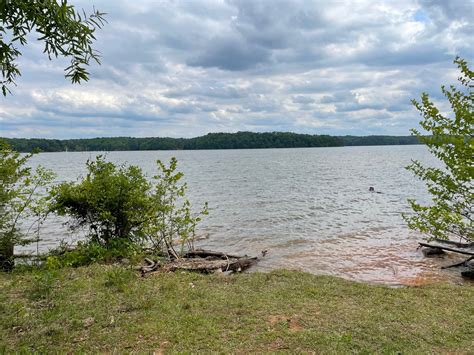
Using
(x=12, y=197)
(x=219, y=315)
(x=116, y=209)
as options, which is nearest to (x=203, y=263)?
(x=116, y=209)

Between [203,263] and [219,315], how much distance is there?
486cm

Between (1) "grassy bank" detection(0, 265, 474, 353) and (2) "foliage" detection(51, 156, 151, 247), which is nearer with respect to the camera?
(1) "grassy bank" detection(0, 265, 474, 353)

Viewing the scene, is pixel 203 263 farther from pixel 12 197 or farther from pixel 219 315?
pixel 12 197

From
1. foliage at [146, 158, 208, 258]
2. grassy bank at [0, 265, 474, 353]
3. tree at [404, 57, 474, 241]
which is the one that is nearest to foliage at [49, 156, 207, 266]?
foliage at [146, 158, 208, 258]

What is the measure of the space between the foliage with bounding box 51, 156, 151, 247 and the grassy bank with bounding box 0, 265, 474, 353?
2267mm

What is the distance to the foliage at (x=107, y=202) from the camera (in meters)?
11.1

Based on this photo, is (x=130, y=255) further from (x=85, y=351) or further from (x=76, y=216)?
(x=85, y=351)

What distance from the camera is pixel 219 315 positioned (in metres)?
6.87

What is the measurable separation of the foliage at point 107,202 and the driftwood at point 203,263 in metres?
1.46

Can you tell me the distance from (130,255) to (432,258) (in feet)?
39.4

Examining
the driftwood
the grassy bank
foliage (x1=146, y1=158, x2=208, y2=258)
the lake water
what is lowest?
the lake water

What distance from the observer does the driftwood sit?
10679mm

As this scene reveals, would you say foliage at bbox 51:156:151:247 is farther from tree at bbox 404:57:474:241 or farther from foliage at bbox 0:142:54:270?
tree at bbox 404:57:474:241

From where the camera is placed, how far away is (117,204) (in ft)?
37.3
